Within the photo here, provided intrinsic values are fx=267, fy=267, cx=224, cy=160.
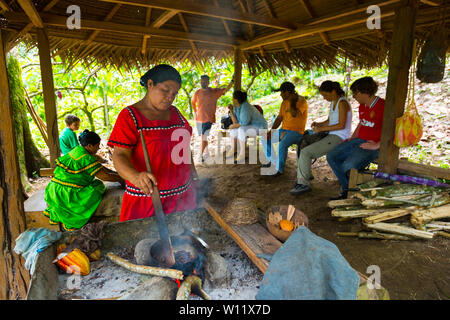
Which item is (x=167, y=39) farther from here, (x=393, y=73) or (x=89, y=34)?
(x=393, y=73)

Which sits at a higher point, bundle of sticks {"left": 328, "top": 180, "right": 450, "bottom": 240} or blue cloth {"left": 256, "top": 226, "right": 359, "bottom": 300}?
blue cloth {"left": 256, "top": 226, "right": 359, "bottom": 300}

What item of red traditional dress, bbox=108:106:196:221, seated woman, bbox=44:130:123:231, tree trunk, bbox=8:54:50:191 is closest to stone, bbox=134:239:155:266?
red traditional dress, bbox=108:106:196:221

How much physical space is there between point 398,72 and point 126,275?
3.19 m

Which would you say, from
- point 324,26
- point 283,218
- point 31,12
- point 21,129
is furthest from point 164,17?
point 21,129

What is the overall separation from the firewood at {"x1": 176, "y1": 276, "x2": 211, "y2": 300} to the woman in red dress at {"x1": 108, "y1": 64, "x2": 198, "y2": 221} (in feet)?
2.22

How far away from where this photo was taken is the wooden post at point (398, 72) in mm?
2760

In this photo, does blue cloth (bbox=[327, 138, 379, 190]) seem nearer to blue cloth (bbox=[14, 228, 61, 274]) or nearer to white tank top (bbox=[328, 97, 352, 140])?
white tank top (bbox=[328, 97, 352, 140])

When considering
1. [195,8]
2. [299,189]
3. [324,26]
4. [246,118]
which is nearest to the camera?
[195,8]

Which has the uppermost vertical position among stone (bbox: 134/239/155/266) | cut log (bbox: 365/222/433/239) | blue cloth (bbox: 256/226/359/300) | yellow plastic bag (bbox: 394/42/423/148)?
yellow plastic bag (bbox: 394/42/423/148)

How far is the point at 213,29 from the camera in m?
5.15

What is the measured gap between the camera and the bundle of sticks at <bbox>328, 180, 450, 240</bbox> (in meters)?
2.84

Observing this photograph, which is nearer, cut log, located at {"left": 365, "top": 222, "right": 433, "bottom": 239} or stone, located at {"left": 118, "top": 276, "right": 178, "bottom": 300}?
stone, located at {"left": 118, "top": 276, "right": 178, "bottom": 300}

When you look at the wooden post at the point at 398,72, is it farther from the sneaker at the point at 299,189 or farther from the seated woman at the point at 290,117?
the seated woman at the point at 290,117

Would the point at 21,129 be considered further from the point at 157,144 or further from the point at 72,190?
the point at 157,144
